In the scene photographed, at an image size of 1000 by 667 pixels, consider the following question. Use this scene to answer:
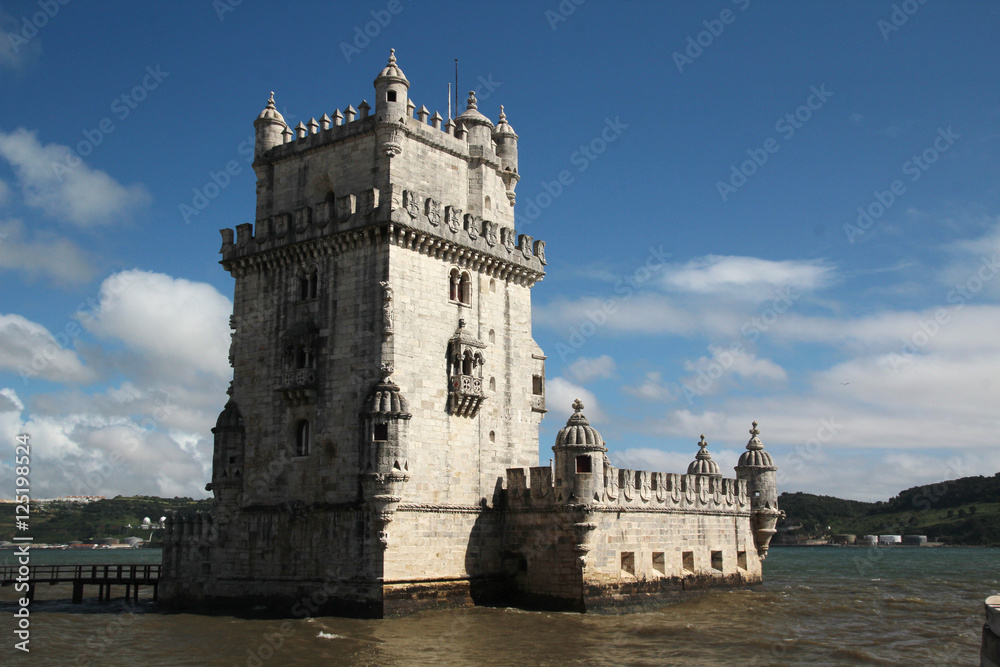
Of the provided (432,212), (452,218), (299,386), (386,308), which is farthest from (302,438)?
(452,218)

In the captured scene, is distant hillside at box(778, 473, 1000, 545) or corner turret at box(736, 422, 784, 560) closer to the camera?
corner turret at box(736, 422, 784, 560)

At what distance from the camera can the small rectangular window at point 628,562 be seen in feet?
115

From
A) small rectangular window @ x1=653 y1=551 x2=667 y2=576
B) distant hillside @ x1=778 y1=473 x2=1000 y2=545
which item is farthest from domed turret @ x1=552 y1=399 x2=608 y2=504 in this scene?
distant hillside @ x1=778 y1=473 x2=1000 y2=545

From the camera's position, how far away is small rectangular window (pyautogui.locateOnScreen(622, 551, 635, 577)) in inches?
1375

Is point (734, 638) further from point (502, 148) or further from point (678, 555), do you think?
point (502, 148)

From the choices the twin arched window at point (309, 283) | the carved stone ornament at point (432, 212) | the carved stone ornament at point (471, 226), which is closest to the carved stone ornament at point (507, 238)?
the carved stone ornament at point (471, 226)

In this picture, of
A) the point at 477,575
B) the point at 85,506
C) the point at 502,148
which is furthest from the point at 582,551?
the point at 85,506

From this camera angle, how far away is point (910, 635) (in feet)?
109

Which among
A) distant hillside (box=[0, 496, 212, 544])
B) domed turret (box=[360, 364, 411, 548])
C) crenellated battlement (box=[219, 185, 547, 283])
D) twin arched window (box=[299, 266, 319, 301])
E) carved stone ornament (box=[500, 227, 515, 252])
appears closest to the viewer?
domed turret (box=[360, 364, 411, 548])

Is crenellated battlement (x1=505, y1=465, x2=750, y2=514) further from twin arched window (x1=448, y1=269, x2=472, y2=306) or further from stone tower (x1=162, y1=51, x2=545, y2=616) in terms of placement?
twin arched window (x1=448, y1=269, x2=472, y2=306)

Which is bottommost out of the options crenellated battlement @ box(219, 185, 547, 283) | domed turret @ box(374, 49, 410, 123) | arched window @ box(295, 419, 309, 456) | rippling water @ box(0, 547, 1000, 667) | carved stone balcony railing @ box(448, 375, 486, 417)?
rippling water @ box(0, 547, 1000, 667)

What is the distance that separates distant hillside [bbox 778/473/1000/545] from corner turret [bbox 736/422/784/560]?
11518 centimetres

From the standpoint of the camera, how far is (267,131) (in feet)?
127

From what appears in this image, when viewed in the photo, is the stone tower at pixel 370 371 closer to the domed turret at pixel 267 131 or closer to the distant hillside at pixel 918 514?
the domed turret at pixel 267 131
